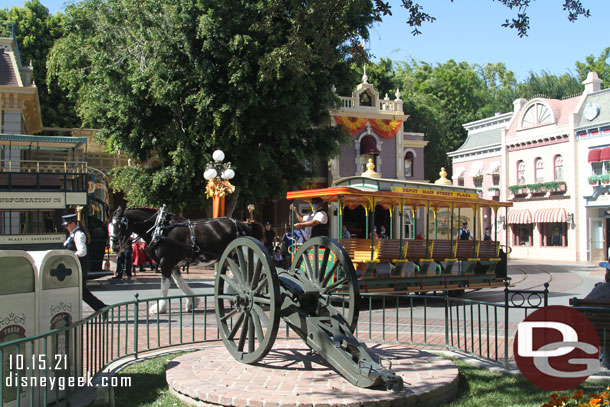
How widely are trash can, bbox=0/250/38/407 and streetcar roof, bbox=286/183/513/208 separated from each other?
8562 millimetres

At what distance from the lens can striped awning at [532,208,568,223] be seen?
36.8m

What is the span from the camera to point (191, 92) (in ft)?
75.0

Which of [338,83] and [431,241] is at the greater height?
[338,83]

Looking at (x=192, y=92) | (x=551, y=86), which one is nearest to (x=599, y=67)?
(x=551, y=86)

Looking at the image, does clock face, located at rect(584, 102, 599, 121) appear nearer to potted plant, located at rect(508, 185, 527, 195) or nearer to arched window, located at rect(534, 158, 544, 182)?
arched window, located at rect(534, 158, 544, 182)

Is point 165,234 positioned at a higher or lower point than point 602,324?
higher

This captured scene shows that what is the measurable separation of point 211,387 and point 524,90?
183 ft

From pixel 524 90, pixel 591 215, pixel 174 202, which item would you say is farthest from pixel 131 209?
pixel 524 90

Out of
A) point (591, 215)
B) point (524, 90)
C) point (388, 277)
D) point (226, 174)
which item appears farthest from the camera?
point (524, 90)

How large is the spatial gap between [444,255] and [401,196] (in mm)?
2430

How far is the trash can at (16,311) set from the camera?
4.74 metres

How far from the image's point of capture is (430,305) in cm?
1446

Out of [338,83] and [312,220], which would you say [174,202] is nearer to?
[338,83]

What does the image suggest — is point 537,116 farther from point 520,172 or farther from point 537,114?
point 520,172
